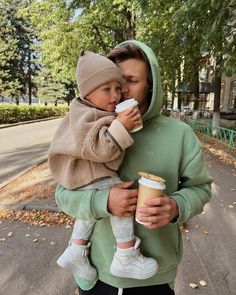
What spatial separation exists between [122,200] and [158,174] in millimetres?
261

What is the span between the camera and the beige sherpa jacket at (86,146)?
1.43 m

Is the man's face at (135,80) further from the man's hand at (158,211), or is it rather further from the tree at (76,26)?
the tree at (76,26)

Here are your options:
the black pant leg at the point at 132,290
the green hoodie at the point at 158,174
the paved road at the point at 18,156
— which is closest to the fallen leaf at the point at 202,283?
the black pant leg at the point at 132,290

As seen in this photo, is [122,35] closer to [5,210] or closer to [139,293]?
[5,210]

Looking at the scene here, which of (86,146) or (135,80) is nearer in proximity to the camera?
(86,146)

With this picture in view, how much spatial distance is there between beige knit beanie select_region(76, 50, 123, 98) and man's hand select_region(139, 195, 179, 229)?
1.92 feet

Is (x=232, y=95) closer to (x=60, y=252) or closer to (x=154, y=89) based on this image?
(x=60, y=252)

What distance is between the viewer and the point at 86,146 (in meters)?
1.43

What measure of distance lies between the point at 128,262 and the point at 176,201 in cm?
37

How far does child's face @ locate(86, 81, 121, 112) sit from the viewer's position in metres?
1.55

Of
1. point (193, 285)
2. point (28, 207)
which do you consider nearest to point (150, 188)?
point (193, 285)

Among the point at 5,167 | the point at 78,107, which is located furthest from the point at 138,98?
the point at 5,167

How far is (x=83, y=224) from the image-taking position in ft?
5.63

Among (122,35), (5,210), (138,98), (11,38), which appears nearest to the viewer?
(138,98)
